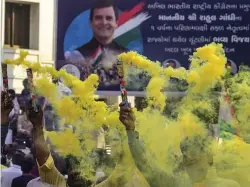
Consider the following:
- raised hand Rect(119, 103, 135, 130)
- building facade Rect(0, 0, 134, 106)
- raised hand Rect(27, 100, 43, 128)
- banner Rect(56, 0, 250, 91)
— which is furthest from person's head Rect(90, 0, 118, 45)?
building facade Rect(0, 0, 134, 106)

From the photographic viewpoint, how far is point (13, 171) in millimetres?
6086

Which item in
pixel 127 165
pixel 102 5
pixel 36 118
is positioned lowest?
pixel 127 165

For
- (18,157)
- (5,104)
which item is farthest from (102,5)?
(5,104)

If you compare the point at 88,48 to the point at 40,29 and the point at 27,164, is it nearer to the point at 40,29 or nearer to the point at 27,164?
the point at 27,164

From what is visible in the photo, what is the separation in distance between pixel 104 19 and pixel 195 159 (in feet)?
14.3

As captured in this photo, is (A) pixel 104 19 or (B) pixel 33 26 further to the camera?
(B) pixel 33 26

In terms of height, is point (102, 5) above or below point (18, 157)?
above

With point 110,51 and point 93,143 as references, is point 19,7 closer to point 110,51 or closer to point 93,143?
point 110,51

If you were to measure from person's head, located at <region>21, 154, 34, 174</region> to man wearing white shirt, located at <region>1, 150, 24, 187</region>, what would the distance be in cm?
6

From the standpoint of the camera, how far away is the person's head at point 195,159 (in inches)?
172

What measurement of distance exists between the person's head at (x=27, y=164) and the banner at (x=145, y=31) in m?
2.01

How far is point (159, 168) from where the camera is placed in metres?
4.37

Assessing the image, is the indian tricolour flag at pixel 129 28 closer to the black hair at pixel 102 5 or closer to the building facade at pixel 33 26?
the black hair at pixel 102 5

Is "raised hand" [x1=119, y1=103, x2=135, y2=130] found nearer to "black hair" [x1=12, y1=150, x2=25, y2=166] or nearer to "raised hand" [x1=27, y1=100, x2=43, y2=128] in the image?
"raised hand" [x1=27, y1=100, x2=43, y2=128]
